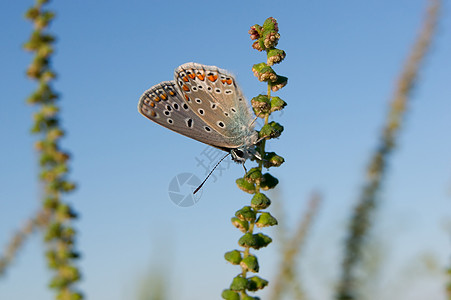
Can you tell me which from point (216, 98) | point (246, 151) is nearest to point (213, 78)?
point (216, 98)

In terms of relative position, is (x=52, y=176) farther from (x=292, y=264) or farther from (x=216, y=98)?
(x=292, y=264)

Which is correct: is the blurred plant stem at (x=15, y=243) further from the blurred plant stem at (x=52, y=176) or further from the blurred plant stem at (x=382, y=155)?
the blurred plant stem at (x=382, y=155)

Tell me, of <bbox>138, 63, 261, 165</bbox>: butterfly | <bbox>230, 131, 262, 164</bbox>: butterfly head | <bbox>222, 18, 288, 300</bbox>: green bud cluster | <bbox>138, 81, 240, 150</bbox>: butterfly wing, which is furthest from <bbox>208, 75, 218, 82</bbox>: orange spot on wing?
<bbox>222, 18, 288, 300</bbox>: green bud cluster

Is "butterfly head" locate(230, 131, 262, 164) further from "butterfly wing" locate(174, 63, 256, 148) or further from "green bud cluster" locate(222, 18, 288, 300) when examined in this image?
"green bud cluster" locate(222, 18, 288, 300)

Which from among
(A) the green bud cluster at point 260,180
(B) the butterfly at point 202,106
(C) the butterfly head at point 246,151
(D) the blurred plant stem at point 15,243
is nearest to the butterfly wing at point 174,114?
(B) the butterfly at point 202,106

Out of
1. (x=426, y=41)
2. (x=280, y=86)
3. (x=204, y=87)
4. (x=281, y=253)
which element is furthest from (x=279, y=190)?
(x=280, y=86)
